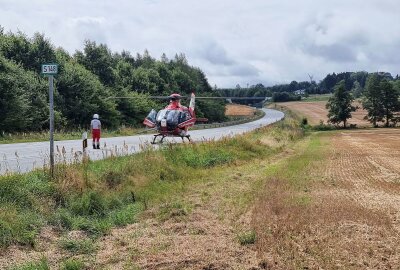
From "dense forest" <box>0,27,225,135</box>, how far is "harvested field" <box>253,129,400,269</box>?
2227 centimetres

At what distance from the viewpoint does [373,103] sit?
90938mm

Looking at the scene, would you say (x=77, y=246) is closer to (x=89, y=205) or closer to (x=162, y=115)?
(x=89, y=205)

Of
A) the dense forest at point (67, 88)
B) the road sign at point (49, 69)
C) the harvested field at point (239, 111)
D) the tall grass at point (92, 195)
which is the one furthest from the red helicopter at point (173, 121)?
the harvested field at point (239, 111)

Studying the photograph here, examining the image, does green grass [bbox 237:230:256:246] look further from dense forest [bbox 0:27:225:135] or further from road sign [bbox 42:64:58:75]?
dense forest [bbox 0:27:225:135]

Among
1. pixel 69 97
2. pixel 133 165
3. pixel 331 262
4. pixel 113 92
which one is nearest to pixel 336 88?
pixel 113 92

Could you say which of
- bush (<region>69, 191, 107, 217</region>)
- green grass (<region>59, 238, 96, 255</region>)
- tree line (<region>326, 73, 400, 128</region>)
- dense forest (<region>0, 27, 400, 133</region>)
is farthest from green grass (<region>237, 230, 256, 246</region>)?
tree line (<region>326, 73, 400, 128</region>)

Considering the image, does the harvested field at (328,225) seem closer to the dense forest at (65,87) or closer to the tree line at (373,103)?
the dense forest at (65,87)

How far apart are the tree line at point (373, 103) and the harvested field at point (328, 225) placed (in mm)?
74126

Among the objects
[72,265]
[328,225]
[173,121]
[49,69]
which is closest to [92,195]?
[49,69]

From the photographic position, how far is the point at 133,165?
1404 centimetres

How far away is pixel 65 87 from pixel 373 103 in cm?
6716

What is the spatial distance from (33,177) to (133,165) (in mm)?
3802

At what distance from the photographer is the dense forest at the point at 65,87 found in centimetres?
3207

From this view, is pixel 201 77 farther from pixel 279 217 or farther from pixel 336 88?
pixel 279 217
